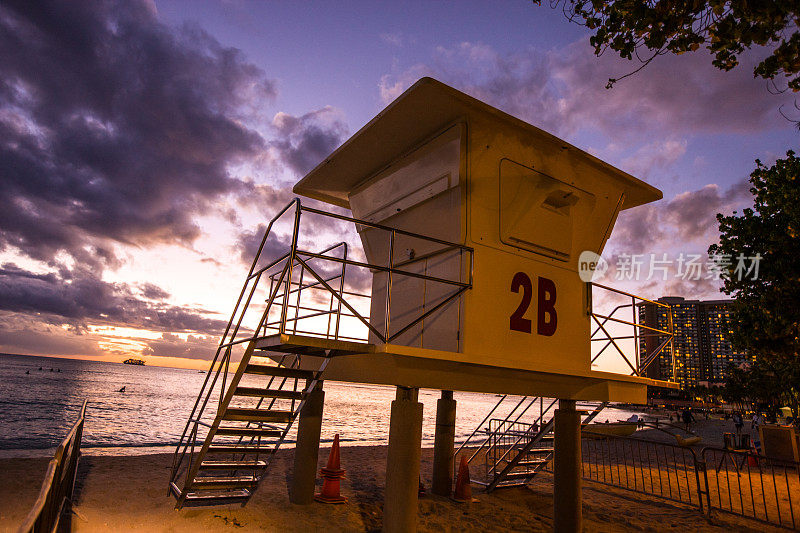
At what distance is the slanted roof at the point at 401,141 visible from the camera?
21.1 ft

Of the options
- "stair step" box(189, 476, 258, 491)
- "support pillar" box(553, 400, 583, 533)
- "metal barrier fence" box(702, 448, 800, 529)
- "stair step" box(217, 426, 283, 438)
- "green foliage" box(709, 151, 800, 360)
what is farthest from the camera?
"green foliage" box(709, 151, 800, 360)

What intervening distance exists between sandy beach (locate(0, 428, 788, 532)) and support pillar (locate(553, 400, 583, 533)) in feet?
→ 3.29

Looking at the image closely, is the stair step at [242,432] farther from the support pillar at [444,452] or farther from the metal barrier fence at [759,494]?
the metal barrier fence at [759,494]

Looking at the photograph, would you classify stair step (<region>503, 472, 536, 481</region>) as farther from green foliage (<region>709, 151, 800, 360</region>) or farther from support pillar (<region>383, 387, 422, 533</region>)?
green foliage (<region>709, 151, 800, 360</region>)

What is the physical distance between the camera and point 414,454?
6422mm

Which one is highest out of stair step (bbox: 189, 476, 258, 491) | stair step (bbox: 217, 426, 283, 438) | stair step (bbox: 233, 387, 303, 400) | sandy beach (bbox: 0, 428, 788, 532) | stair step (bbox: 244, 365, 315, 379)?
stair step (bbox: 244, 365, 315, 379)

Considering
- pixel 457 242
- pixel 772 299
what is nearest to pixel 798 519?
pixel 772 299

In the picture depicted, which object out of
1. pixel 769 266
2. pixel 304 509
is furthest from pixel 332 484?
pixel 769 266

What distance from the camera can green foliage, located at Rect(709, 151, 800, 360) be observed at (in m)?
14.3

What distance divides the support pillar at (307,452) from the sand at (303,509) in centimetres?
25

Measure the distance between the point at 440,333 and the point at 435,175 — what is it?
241 cm

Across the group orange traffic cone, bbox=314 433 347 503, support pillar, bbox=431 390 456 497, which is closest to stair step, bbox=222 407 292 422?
orange traffic cone, bbox=314 433 347 503

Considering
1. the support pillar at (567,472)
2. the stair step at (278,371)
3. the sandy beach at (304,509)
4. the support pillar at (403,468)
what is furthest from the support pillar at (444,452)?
the stair step at (278,371)

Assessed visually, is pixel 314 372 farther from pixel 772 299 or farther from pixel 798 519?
pixel 772 299
